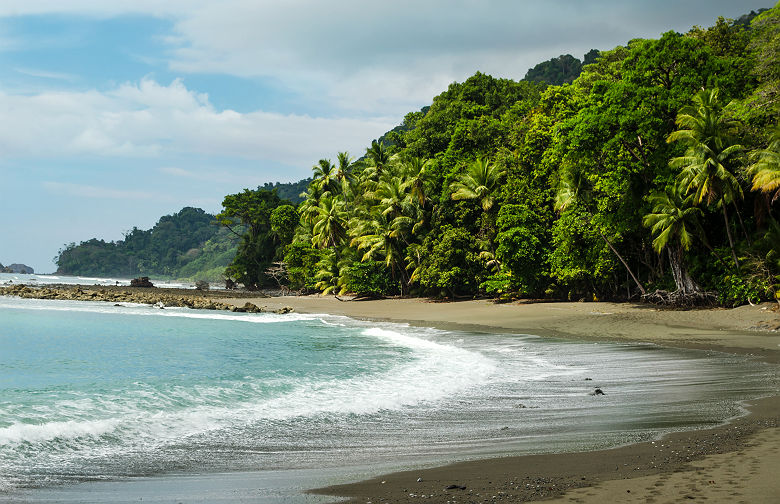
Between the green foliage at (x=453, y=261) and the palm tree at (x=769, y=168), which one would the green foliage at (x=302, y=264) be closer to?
the green foliage at (x=453, y=261)

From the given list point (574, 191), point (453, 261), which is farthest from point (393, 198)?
point (574, 191)

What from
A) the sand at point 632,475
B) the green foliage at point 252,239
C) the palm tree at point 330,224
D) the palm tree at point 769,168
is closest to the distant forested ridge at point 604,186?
the palm tree at point 769,168

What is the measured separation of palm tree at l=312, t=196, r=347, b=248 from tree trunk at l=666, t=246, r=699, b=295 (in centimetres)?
2899

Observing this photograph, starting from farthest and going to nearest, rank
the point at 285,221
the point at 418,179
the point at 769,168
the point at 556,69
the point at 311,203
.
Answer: the point at 556,69, the point at 285,221, the point at 311,203, the point at 418,179, the point at 769,168

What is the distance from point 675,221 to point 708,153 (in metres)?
2.73

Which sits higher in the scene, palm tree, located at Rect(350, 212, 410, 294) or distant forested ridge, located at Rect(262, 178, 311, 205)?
distant forested ridge, located at Rect(262, 178, 311, 205)

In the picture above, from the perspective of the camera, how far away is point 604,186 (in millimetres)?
24328

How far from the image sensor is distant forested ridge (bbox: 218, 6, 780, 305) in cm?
2030

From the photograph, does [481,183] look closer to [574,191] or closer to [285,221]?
[574,191]

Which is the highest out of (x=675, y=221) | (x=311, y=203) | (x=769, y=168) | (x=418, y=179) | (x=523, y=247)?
(x=311, y=203)

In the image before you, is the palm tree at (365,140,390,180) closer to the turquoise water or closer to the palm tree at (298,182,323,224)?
the palm tree at (298,182,323,224)

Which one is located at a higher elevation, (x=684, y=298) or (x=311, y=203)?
(x=311, y=203)

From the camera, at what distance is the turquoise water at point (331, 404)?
6086mm

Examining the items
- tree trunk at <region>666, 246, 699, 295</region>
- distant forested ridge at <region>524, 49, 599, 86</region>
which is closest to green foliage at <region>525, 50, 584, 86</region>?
distant forested ridge at <region>524, 49, 599, 86</region>
